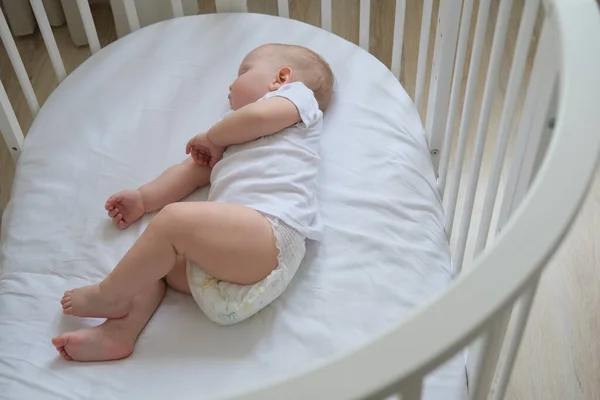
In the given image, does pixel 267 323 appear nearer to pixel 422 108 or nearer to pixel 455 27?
pixel 455 27

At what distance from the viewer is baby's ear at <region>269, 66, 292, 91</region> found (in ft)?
3.72

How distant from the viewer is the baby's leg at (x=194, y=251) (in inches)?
37.0

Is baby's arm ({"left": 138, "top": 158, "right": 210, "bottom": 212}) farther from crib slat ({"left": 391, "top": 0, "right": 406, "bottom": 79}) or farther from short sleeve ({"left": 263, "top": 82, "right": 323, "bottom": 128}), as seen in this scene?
crib slat ({"left": 391, "top": 0, "right": 406, "bottom": 79})

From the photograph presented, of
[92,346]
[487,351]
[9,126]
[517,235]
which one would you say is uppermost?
[517,235]

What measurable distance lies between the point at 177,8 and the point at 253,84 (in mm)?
370

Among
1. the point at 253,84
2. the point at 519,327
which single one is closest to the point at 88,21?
the point at 253,84

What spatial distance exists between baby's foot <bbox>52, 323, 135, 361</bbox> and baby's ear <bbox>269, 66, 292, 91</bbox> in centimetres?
43

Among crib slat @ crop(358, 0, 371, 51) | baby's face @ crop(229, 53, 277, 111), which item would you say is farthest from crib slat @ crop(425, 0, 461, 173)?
baby's face @ crop(229, 53, 277, 111)

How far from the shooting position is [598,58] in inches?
24.6

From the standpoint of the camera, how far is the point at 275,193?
3.33 feet

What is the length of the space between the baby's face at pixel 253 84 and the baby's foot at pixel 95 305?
37 cm

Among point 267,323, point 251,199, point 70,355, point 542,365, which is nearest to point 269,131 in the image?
point 251,199

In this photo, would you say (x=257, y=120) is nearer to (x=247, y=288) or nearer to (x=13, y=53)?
(x=247, y=288)

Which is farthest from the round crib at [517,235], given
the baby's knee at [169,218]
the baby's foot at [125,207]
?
the baby's foot at [125,207]
